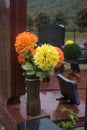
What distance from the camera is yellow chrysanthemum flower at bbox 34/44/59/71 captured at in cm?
212

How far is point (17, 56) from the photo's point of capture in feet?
8.14

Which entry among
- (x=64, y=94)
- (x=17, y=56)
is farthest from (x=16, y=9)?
(x=64, y=94)

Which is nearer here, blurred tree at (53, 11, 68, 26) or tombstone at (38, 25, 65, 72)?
tombstone at (38, 25, 65, 72)

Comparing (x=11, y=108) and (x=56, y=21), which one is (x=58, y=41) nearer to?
(x=56, y=21)

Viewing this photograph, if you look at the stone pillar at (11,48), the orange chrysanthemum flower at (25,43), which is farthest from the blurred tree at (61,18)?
the orange chrysanthemum flower at (25,43)

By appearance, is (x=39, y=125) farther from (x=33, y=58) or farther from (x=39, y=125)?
(x=33, y=58)

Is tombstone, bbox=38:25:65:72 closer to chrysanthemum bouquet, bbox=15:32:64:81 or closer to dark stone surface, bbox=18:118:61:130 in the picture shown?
chrysanthemum bouquet, bbox=15:32:64:81

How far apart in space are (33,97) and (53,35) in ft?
9.24

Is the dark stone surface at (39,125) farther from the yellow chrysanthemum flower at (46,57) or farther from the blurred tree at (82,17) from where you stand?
the blurred tree at (82,17)

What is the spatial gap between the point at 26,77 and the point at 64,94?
749 mm

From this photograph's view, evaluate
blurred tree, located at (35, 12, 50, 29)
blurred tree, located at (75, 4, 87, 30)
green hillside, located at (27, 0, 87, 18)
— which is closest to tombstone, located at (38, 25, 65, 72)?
green hillside, located at (27, 0, 87, 18)

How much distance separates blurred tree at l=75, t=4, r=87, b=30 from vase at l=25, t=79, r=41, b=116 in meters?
3.81

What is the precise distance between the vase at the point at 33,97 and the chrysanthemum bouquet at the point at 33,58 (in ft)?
0.13

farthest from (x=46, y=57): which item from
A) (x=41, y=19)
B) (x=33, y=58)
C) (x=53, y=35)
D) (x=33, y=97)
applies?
(x=41, y=19)
